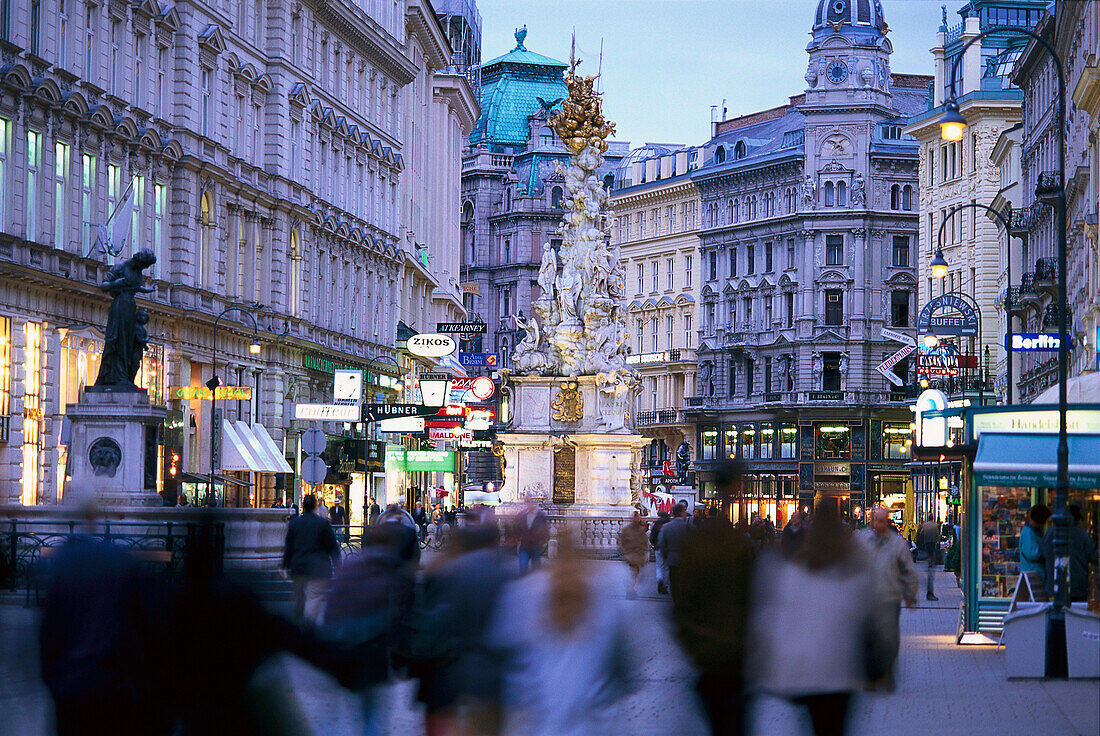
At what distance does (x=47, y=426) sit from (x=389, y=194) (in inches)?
1330

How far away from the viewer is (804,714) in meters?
10.3

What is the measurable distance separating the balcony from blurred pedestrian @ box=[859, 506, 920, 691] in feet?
311

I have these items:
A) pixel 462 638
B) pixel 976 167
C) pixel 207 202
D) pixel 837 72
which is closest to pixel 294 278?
pixel 207 202

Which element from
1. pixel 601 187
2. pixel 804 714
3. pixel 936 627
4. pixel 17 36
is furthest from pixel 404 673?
pixel 601 187

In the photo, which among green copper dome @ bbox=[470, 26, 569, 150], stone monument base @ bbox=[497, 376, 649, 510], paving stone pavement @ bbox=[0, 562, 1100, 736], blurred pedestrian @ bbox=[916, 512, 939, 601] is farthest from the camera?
green copper dome @ bbox=[470, 26, 569, 150]

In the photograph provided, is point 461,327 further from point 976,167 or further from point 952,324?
point 976,167

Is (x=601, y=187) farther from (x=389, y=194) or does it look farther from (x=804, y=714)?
(x=804, y=714)

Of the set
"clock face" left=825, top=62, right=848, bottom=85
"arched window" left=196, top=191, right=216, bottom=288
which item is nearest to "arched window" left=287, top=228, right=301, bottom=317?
"arched window" left=196, top=191, right=216, bottom=288

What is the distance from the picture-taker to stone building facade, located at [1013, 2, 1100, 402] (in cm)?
4481

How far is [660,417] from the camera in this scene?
117562 millimetres

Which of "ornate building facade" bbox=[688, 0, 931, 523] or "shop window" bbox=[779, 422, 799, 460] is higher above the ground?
"ornate building facade" bbox=[688, 0, 931, 523]

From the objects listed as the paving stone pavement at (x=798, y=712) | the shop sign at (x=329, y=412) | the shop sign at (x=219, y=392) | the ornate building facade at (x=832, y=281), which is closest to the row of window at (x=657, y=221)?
the ornate building facade at (x=832, y=281)

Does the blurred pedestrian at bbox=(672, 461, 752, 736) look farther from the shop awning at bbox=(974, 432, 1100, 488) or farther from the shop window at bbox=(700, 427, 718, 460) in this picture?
the shop window at bbox=(700, 427, 718, 460)

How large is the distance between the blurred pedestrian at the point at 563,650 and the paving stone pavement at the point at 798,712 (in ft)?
4.35
